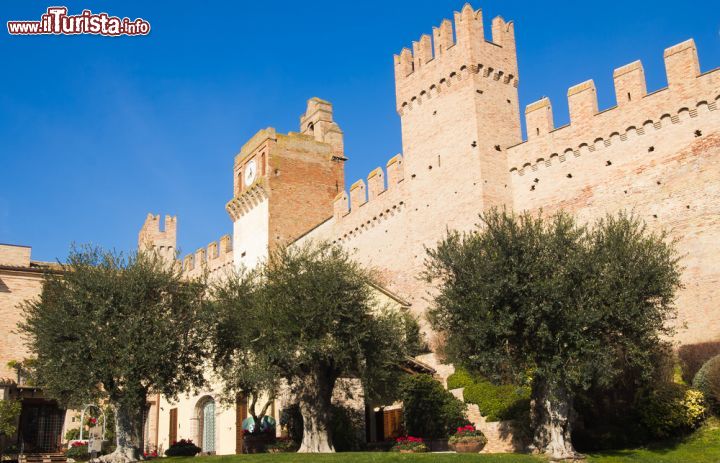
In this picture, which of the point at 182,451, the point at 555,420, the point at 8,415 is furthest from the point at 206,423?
the point at 555,420

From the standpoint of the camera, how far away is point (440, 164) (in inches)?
1098

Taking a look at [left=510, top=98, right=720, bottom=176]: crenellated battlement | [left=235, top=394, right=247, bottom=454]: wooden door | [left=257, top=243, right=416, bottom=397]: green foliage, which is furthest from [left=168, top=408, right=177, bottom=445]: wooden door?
[left=510, top=98, right=720, bottom=176]: crenellated battlement

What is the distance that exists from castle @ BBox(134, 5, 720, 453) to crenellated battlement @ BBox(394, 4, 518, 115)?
0.05 metres

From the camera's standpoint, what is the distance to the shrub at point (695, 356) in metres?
19.5

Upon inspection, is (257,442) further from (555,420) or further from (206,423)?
(555,420)

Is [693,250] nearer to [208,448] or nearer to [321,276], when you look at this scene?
[321,276]

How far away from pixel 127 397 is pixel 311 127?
26974mm

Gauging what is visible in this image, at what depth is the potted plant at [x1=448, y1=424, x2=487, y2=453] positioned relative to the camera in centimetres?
1972

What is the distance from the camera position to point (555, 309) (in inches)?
661

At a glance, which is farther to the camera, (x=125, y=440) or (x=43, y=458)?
(x=43, y=458)

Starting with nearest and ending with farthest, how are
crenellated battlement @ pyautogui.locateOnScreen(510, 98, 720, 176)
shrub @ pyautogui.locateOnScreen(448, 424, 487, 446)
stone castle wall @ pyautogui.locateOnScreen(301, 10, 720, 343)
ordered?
shrub @ pyautogui.locateOnScreen(448, 424, 487, 446), stone castle wall @ pyautogui.locateOnScreen(301, 10, 720, 343), crenellated battlement @ pyautogui.locateOnScreen(510, 98, 720, 176)

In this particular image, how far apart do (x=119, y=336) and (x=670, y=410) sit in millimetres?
14374

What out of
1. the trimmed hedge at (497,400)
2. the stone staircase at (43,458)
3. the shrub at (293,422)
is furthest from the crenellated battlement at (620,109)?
the stone staircase at (43,458)

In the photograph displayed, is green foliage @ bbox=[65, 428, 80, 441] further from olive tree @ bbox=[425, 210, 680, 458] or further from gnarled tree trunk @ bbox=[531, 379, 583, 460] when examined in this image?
gnarled tree trunk @ bbox=[531, 379, 583, 460]
